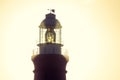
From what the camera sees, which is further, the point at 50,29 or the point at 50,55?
the point at 50,29

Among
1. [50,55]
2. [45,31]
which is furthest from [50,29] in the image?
[50,55]

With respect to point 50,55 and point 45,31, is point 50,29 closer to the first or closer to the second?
point 45,31

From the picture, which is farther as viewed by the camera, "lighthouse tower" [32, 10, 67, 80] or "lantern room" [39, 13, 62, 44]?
"lantern room" [39, 13, 62, 44]

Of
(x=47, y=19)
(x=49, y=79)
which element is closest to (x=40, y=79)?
(x=49, y=79)

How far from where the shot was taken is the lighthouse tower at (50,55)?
46656 mm

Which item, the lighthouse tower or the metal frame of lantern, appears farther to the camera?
the metal frame of lantern

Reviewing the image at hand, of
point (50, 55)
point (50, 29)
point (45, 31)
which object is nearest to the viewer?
point (50, 55)

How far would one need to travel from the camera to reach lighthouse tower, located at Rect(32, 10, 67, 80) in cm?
4666

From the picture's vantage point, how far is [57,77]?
46.7m

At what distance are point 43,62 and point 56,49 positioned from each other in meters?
1.29

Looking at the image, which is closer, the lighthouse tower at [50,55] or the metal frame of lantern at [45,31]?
the lighthouse tower at [50,55]

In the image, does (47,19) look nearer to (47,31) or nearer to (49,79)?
(47,31)

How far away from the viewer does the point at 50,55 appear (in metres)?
46.8

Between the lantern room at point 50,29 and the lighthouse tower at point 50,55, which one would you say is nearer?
the lighthouse tower at point 50,55
